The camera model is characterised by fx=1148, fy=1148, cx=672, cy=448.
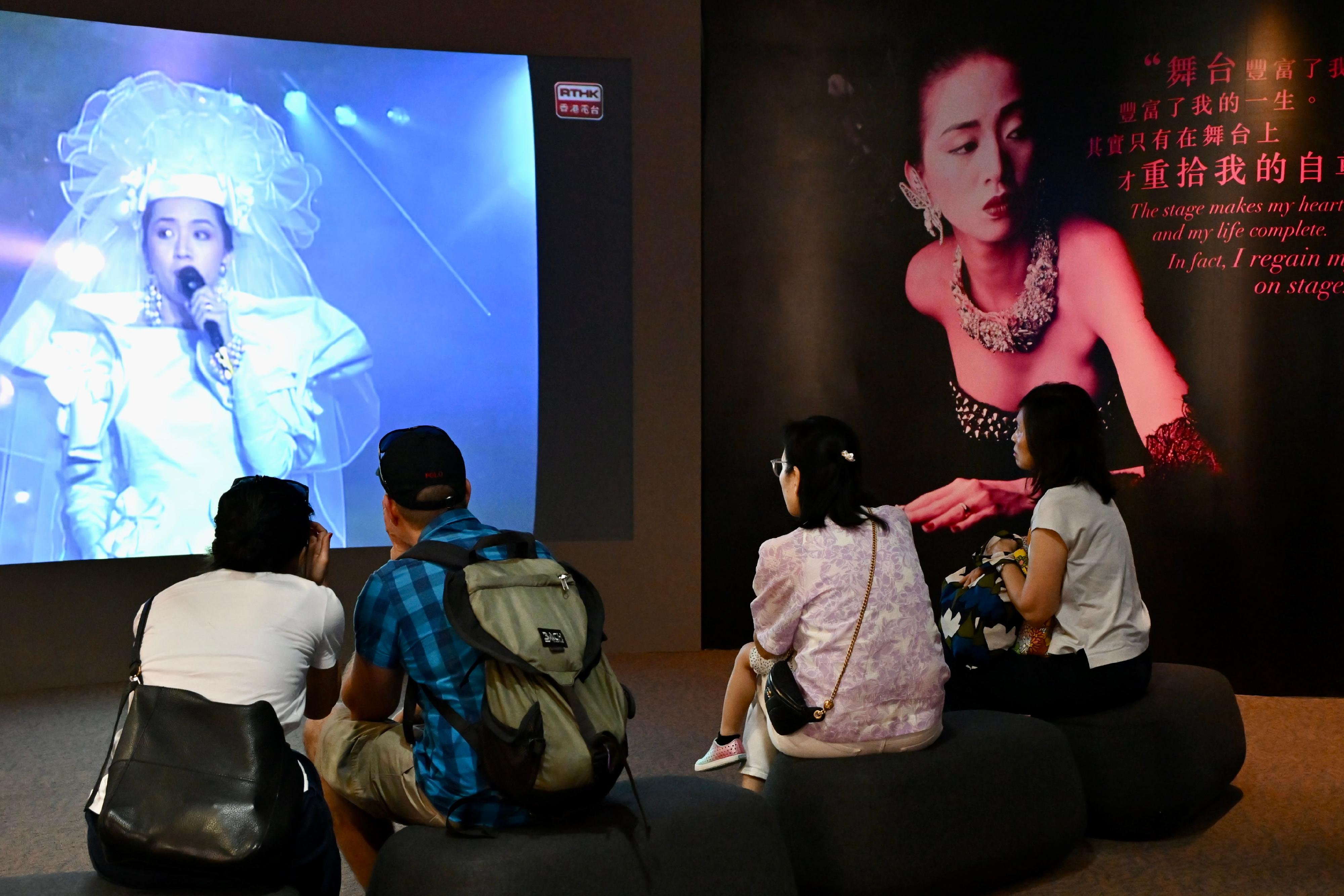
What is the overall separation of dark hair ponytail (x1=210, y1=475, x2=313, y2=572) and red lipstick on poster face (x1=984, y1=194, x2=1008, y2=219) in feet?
12.8

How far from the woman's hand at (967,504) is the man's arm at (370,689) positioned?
3.43 metres

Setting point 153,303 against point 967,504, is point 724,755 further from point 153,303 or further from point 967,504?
point 153,303

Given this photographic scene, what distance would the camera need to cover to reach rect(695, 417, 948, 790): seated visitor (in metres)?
2.61

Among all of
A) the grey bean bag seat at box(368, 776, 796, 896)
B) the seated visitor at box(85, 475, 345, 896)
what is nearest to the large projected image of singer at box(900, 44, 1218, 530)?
the grey bean bag seat at box(368, 776, 796, 896)

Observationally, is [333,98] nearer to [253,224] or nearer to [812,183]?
[253,224]

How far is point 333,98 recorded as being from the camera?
5.07m

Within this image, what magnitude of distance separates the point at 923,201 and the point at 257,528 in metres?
3.96

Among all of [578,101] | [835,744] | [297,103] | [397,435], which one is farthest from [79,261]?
[835,744]

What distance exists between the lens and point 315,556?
7.47 feet

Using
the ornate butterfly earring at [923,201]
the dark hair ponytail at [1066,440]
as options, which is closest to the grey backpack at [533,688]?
the dark hair ponytail at [1066,440]

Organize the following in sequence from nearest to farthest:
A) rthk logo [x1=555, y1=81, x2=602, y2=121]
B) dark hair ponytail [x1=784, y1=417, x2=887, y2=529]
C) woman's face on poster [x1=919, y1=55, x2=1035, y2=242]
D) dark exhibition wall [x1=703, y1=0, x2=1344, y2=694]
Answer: dark hair ponytail [x1=784, y1=417, x2=887, y2=529] → dark exhibition wall [x1=703, y1=0, x2=1344, y2=694] → woman's face on poster [x1=919, y1=55, x2=1035, y2=242] → rthk logo [x1=555, y1=81, x2=602, y2=121]

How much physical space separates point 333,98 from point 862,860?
4007 millimetres

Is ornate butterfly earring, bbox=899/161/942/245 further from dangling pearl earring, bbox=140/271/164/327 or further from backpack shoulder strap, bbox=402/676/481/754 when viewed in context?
backpack shoulder strap, bbox=402/676/481/754

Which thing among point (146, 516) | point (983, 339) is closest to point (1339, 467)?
point (983, 339)
